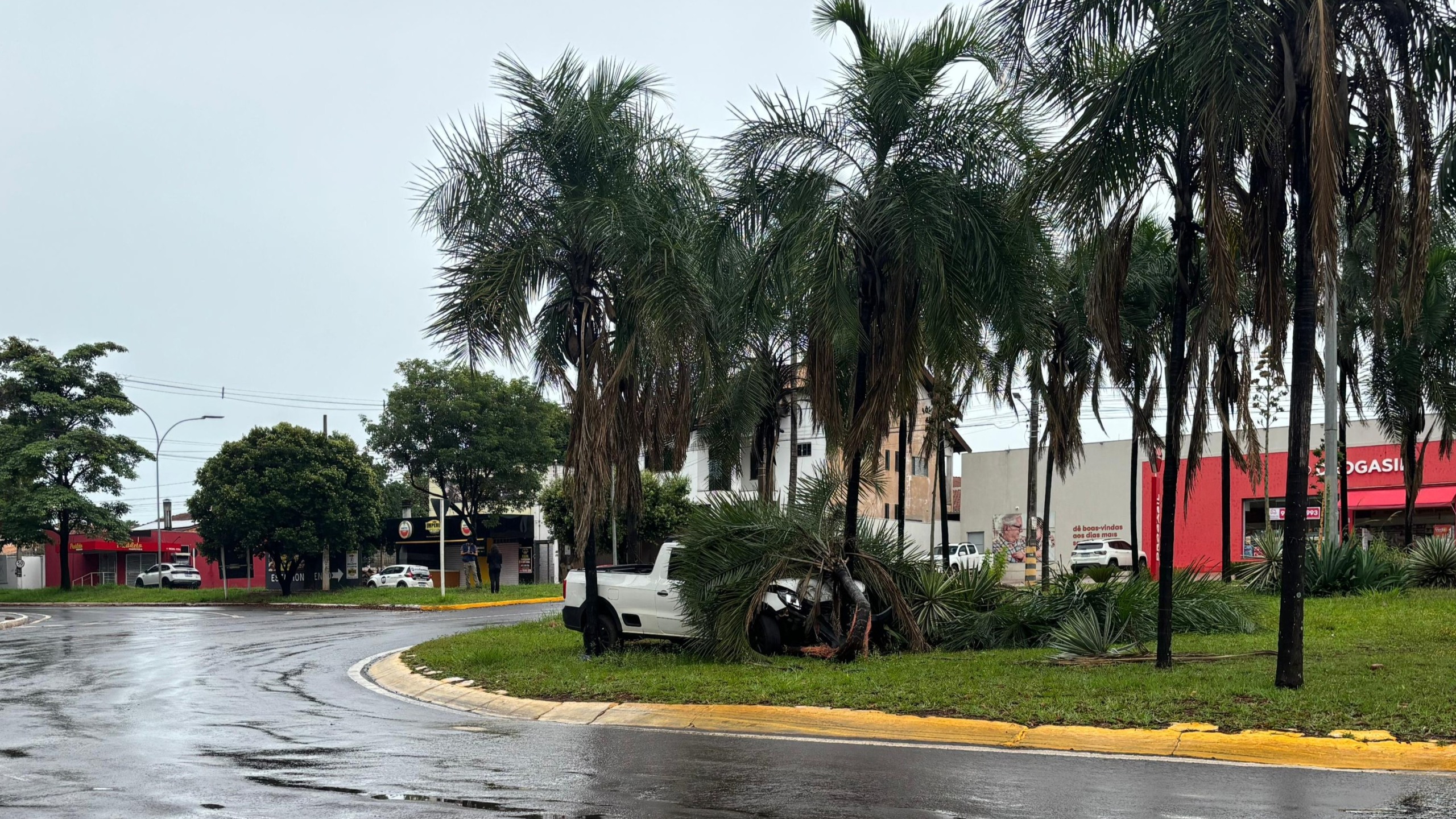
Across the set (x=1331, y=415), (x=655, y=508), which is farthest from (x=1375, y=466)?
(x=1331, y=415)

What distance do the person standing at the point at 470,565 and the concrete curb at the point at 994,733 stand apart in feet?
114

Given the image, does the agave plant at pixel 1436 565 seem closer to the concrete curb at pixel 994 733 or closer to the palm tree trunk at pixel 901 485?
the palm tree trunk at pixel 901 485

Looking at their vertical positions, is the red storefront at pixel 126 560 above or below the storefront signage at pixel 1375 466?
below

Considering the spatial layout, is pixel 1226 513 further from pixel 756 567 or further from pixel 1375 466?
pixel 1375 466

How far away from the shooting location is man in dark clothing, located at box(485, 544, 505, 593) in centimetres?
5012

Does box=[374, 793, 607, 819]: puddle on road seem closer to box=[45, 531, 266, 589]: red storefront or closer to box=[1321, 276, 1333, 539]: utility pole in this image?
box=[1321, 276, 1333, 539]: utility pole

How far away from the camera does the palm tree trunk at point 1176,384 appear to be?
1337 centimetres

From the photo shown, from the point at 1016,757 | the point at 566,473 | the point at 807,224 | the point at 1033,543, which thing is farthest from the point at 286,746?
the point at 1033,543

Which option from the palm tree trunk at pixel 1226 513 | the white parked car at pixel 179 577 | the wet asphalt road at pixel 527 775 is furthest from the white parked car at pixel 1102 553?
the white parked car at pixel 179 577

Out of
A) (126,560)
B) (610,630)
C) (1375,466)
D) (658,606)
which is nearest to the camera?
(658,606)

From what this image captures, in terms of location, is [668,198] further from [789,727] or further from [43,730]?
[43,730]

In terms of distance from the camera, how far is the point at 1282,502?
48875mm

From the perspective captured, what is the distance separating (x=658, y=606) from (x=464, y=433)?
40771mm

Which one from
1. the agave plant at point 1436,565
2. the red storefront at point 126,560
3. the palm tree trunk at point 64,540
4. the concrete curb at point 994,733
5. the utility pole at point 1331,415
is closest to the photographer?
the concrete curb at point 994,733
